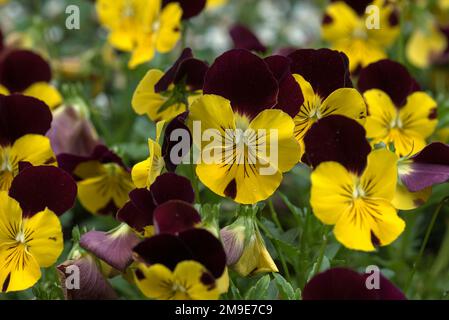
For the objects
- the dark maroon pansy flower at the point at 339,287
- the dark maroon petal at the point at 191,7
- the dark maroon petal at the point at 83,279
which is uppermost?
the dark maroon petal at the point at 191,7

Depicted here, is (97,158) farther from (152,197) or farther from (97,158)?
(152,197)

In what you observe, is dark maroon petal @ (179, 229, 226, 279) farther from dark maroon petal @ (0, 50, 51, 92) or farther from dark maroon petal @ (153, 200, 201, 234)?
dark maroon petal @ (0, 50, 51, 92)

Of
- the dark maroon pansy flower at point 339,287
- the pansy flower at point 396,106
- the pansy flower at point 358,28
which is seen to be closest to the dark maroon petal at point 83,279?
the dark maroon pansy flower at point 339,287

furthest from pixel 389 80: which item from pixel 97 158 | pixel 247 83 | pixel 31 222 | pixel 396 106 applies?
pixel 31 222

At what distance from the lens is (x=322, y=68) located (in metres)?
1.02

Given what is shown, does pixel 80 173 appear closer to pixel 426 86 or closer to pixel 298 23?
pixel 426 86

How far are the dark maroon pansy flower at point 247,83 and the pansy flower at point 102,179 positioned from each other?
36cm

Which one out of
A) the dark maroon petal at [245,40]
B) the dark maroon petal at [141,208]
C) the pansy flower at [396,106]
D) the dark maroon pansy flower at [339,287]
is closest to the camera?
the dark maroon pansy flower at [339,287]

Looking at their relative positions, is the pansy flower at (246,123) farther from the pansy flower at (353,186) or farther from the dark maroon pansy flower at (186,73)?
the dark maroon pansy flower at (186,73)

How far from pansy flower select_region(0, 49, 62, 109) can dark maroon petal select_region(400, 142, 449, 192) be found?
724mm

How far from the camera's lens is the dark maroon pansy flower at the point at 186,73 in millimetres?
1118

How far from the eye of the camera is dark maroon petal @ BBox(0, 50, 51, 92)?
4.83 feet

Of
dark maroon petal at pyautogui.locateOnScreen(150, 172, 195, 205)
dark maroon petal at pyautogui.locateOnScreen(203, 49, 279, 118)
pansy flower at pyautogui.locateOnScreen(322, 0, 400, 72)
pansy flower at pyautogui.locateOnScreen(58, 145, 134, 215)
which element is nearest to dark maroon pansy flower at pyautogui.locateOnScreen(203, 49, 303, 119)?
dark maroon petal at pyautogui.locateOnScreen(203, 49, 279, 118)
